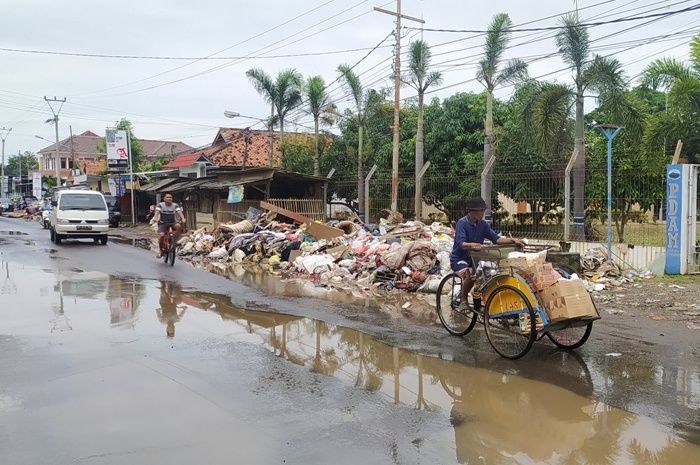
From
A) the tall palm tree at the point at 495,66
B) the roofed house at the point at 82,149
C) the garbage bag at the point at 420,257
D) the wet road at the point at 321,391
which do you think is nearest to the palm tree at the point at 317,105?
the tall palm tree at the point at 495,66

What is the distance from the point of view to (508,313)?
6.62 m

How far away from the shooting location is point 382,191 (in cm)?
2606

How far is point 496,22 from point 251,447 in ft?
61.2

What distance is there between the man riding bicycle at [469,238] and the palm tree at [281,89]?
86.4ft

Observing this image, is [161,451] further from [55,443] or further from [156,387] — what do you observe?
[156,387]

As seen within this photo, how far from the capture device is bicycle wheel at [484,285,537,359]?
634 cm

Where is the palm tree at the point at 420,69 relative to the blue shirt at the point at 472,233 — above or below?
above

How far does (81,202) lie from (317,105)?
14.0 m

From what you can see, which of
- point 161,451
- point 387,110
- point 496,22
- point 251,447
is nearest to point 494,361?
point 251,447

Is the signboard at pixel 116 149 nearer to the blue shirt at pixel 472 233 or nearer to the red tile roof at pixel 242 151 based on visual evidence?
the red tile roof at pixel 242 151

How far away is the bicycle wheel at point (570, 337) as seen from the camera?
22.1 ft

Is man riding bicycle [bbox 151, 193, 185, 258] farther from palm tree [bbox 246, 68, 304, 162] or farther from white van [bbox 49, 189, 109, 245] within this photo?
palm tree [bbox 246, 68, 304, 162]

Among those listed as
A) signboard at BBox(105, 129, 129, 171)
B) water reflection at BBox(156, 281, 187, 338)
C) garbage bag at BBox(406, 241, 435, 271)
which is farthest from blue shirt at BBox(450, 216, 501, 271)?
signboard at BBox(105, 129, 129, 171)

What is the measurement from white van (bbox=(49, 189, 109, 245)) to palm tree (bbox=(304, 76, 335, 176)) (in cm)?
1254
